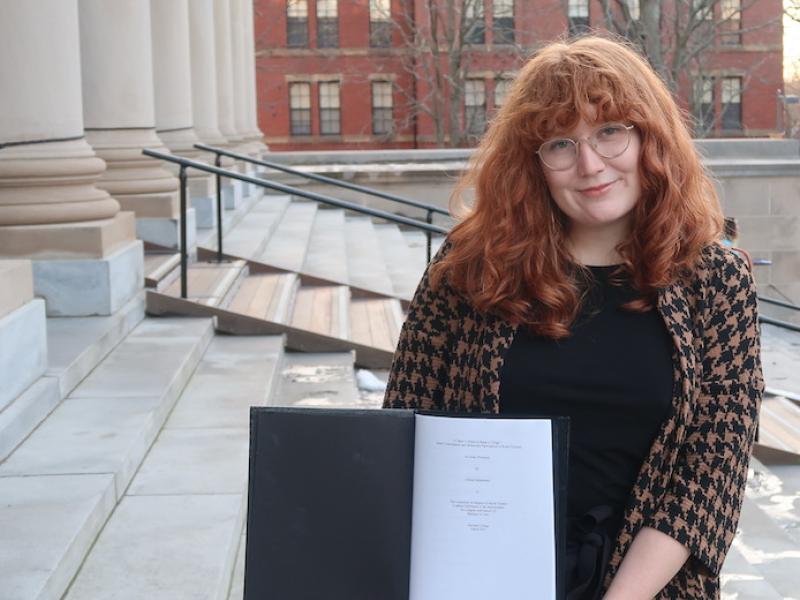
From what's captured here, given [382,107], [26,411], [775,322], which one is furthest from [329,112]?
[26,411]

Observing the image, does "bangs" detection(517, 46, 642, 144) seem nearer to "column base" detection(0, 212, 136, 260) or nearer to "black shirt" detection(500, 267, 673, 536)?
"black shirt" detection(500, 267, 673, 536)

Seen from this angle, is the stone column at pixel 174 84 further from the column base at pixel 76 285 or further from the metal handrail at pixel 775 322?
the metal handrail at pixel 775 322

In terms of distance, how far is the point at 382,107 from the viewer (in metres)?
46.8

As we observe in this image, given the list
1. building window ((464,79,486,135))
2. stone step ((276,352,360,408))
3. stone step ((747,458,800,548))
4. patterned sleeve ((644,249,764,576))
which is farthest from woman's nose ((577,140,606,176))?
building window ((464,79,486,135))

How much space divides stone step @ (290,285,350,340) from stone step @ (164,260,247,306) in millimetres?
536

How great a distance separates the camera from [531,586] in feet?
6.94

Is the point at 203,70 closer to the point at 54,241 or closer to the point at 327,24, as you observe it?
the point at 54,241

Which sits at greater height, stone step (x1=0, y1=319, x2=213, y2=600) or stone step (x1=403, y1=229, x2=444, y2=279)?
stone step (x1=0, y1=319, x2=213, y2=600)

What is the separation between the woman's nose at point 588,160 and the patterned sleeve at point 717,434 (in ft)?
0.99

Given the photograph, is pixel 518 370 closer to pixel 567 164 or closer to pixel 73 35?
pixel 567 164

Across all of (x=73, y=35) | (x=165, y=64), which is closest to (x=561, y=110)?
(x=73, y=35)

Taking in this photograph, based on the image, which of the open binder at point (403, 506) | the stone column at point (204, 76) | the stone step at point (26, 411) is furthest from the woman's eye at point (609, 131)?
the stone column at point (204, 76)

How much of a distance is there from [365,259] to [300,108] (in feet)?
111

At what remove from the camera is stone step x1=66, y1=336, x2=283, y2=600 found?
4.28 metres
